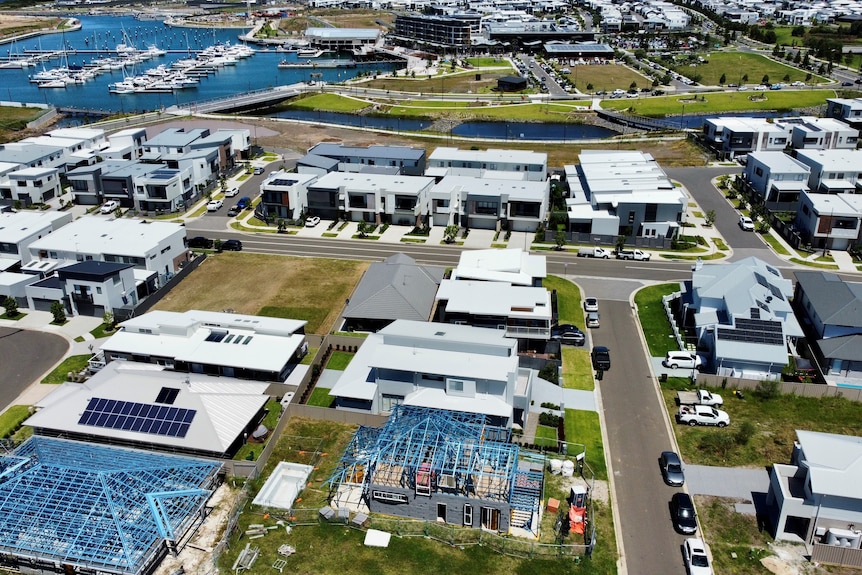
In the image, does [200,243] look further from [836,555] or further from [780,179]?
[780,179]

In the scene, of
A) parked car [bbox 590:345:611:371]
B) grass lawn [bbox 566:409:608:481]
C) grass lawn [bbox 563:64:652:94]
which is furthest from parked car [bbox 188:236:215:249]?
grass lawn [bbox 563:64:652:94]

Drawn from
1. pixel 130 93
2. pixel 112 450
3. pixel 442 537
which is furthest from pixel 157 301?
pixel 130 93

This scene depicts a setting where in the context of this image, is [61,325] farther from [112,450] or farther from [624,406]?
[624,406]

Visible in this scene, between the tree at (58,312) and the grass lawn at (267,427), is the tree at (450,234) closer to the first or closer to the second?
the grass lawn at (267,427)

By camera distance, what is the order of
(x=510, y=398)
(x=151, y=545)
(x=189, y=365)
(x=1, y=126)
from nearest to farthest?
(x=151, y=545) → (x=510, y=398) → (x=189, y=365) → (x=1, y=126)

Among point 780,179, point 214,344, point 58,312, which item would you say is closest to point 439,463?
point 214,344

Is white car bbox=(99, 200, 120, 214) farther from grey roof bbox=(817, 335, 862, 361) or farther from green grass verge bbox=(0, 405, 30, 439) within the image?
grey roof bbox=(817, 335, 862, 361)

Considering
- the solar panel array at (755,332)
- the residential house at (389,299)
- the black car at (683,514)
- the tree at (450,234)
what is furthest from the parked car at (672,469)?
the tree at (450,234)
